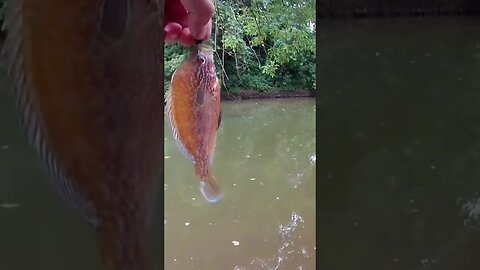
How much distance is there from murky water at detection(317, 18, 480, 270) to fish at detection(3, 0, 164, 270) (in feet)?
0.80

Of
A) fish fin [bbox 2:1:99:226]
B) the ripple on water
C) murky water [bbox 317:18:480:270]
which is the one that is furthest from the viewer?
the ripple on water

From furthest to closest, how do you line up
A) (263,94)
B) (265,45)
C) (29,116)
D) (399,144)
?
(263,94) < (265,45) < (399,144) < (29,116)

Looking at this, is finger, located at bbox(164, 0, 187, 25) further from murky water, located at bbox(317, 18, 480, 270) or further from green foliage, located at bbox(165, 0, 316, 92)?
green foliage, located at bbox(165, 0, 316, 92)

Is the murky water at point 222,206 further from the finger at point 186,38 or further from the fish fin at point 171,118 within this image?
the finger at point 186,38

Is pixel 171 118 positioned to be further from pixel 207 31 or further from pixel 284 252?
pixel 284 252

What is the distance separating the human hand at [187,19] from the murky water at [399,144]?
0.14m

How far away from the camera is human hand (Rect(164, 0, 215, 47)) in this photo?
55cm

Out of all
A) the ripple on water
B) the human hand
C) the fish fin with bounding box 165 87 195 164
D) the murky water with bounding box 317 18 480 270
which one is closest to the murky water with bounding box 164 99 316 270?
the ripple on water

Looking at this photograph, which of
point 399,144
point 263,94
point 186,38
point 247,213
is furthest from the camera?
point 263,94

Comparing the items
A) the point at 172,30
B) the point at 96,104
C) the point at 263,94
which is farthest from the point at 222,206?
the point at 263,94

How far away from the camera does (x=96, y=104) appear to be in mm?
280

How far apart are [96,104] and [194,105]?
414 millimetres

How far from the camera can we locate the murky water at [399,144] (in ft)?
1.63

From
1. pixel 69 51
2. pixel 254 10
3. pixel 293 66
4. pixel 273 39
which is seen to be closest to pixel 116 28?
pixel 69 51
